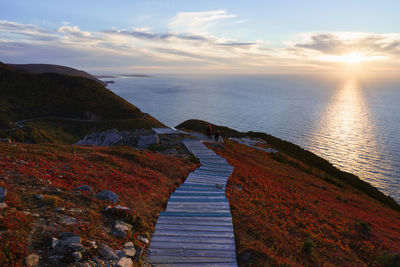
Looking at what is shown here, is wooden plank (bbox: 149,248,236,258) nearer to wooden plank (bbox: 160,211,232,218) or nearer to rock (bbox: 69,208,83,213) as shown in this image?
wooden plank (bbox: 160,211,232,218)

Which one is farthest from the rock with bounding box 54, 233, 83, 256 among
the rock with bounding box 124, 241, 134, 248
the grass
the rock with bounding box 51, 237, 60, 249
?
the grass

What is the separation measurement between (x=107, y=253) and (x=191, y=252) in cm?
264

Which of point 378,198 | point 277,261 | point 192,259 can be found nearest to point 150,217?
point 192,259

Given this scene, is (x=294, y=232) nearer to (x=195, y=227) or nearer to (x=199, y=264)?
(x=195, y=227)

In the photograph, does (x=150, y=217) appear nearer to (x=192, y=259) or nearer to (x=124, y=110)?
(x=192, y=259)

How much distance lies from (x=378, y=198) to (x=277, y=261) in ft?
136

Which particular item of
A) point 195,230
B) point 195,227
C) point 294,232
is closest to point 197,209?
point 195,227

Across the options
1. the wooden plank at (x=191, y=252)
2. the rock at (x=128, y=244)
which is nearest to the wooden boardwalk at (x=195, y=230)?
the wooden plank at (x=191, y=252)

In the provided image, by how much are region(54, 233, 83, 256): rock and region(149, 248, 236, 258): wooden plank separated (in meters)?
2.27

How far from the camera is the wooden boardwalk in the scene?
7527 millimetres

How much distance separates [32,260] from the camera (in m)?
5.64

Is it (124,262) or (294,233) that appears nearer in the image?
(124,262)

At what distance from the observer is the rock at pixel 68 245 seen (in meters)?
6.10

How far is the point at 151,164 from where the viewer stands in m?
18.1
